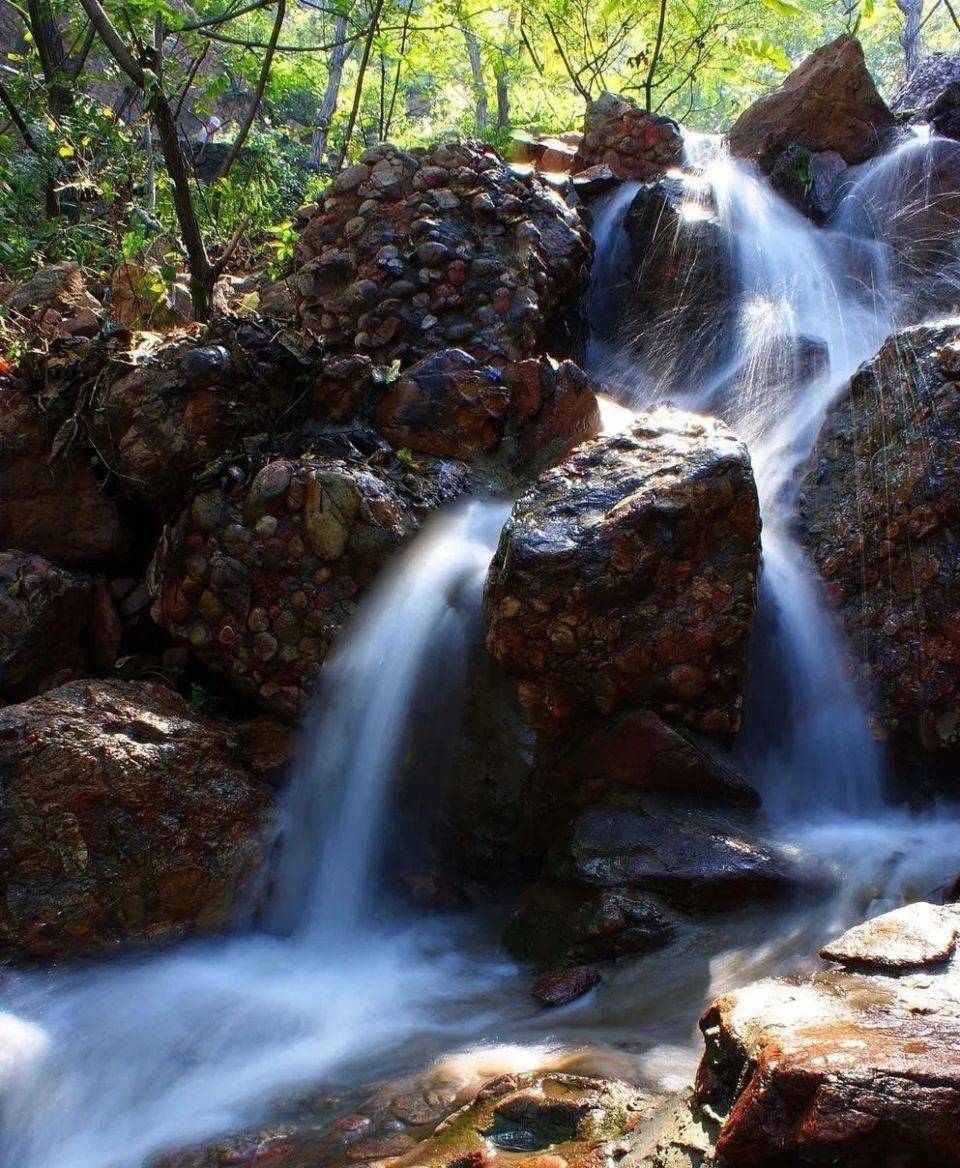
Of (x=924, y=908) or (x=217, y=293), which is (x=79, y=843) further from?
(x=217, y=293)

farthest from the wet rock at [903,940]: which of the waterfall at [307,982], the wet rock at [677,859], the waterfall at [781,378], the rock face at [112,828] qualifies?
the rock face at [112,828]

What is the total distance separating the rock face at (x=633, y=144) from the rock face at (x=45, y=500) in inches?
267

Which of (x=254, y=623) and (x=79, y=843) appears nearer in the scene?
(x=79, y=843)

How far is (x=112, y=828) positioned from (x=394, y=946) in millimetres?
1276

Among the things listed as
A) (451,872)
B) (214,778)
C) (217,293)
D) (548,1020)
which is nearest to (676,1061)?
(548,1020)

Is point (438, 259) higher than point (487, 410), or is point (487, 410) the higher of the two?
point (438, 259)

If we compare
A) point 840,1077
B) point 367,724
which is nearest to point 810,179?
point 367,724

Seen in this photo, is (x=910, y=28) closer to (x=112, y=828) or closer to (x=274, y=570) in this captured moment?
(x=274, y=570)

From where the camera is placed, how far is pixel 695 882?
10.7 ft

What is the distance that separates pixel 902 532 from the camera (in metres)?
4.15

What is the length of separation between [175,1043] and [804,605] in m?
3.35

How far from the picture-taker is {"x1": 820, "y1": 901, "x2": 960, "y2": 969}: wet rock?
210 centimetres

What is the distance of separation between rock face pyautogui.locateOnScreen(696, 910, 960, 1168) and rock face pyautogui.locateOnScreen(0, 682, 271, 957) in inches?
93.5

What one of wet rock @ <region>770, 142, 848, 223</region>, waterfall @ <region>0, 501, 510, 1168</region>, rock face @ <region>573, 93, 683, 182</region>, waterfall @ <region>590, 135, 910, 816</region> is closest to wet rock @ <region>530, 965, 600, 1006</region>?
waterfall @ <region>0, 501, 510, 1168</region>
